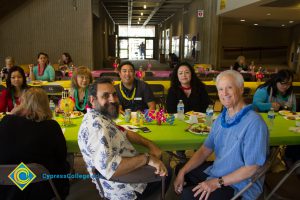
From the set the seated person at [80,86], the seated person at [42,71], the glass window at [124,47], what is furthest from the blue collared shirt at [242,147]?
the glass window at [124,47]

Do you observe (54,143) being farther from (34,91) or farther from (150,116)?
(150,116)

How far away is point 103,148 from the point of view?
1669mm

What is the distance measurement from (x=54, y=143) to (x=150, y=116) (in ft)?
3.81

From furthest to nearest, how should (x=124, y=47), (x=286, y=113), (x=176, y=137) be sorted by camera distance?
(x=124, y=47) → (x=286, y=113) → (x=176, y=137)

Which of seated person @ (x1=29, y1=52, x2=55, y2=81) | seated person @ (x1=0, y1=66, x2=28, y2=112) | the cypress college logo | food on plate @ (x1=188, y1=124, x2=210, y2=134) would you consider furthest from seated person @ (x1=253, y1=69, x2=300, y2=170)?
seated person @ (x1=29, y1=52, x2=55, y2=81)

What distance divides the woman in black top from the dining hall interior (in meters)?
0.41

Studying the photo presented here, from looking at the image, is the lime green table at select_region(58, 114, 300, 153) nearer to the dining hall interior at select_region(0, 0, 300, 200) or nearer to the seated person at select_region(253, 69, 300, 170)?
the dining hall interior at select_region(0, 0, 300, 200)

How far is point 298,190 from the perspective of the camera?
212 cm

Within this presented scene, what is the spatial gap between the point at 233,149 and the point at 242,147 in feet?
0.22

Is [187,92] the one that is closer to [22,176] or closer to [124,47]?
[22,176]

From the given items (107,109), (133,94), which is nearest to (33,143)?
(107,109)

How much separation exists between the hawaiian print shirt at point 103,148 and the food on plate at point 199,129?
0.89m

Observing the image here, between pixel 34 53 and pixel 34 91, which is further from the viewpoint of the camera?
pixel 34 53

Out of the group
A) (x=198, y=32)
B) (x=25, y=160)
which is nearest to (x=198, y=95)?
(x=25, y=160)
